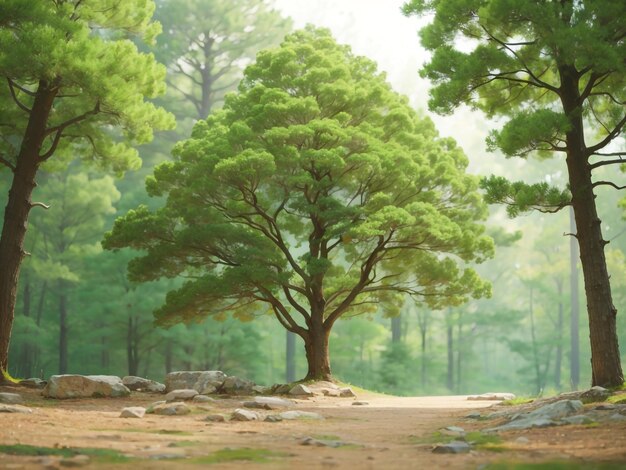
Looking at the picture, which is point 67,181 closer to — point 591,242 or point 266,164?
point 266,164

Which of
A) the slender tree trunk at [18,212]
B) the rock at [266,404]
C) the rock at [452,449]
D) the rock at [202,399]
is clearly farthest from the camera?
the slender tree trunk at [18,212]

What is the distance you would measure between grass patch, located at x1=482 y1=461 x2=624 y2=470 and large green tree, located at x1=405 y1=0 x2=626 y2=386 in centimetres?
527

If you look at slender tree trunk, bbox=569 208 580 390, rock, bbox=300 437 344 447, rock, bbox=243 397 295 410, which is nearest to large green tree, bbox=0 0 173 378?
rock, bbox=243 397 295 410

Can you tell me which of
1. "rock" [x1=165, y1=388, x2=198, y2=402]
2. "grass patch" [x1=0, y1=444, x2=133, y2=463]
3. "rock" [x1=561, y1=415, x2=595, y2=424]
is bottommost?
"grass patch" [x1=0, y1=444, x2=133, y2=463]

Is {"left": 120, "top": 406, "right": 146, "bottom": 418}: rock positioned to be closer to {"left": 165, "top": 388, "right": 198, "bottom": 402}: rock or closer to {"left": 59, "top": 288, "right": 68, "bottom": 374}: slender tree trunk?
{"left": 165, "top": 388, "right": 198, "bottom": 402}: rock

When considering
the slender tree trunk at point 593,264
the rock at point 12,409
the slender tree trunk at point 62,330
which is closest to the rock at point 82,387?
the rock at point 12,409

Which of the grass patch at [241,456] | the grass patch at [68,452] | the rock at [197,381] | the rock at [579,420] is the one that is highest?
the rock at [197,381]

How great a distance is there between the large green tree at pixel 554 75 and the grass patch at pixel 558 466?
5271 mm

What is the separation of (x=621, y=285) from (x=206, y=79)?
1921 centimetres

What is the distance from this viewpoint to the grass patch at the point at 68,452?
4375 millimetres

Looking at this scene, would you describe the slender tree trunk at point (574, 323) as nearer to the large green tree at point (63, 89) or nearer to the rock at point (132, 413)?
the large green tree at point (63, 89)

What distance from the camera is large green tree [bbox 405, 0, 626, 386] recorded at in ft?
28.5

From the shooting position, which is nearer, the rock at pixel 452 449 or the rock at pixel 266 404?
the rock at pixel 452 449

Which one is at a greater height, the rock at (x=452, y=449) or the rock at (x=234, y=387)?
the rock at (x=234, y=387)
